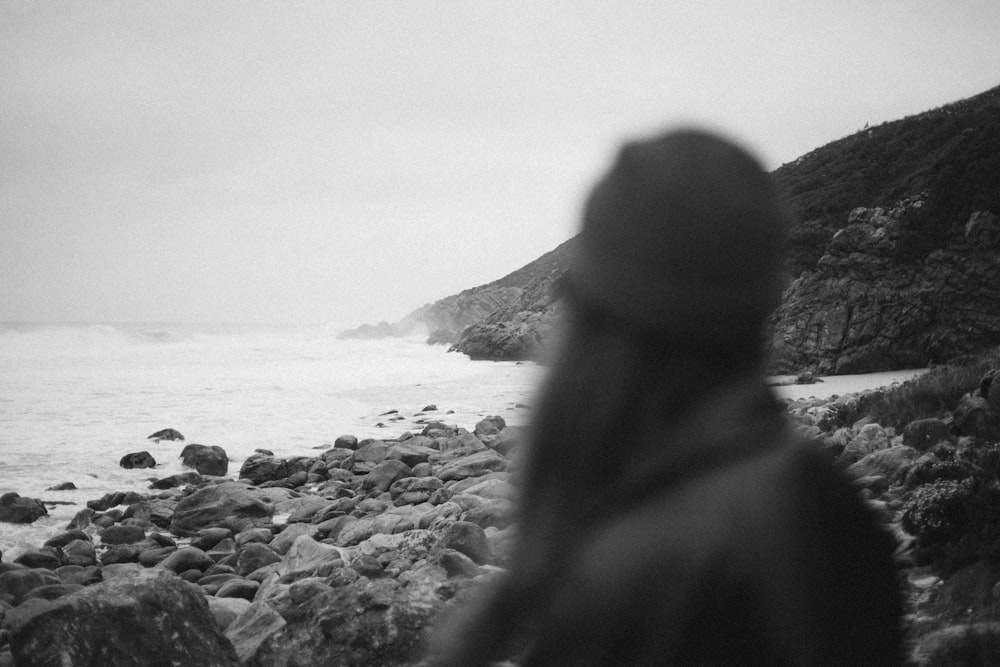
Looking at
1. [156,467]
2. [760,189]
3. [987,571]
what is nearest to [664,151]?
[760,189]

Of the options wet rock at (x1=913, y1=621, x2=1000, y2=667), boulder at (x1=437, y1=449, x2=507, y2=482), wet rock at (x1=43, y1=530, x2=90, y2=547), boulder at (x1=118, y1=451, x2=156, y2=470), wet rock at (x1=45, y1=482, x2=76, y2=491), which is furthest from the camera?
boulder at (x1=118, y1=451, x2=156, y2=470)

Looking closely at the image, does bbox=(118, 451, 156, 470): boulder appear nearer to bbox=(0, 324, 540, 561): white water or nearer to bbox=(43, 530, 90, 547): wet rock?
bbox=(0, 324, 540, 561): white water

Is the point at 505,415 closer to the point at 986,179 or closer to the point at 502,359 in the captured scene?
the point at 986,179

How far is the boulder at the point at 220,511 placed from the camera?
369 inches

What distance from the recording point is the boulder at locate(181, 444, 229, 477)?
507 inches

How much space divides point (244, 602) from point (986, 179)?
28274mm

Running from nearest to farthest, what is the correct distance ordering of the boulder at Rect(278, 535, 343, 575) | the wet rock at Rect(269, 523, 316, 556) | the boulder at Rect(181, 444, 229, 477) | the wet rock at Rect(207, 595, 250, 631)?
the wet rock at Rect(207, 595, 250, 631), the boulder at Rect(278, 535, 343, 575), the wet rock at Rect(269, 523, 316, 556), the boulder at Rect(181, 444, 229, 477)

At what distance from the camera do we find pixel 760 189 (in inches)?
47.0

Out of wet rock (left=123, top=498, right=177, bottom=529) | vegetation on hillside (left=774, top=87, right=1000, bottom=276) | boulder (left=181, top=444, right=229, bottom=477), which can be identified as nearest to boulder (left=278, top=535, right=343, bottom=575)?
A: wet rock (left=123, top=498, right=177, bottom=529)

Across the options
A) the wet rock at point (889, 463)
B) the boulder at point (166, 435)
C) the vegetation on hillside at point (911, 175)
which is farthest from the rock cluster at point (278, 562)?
the vegetation on hillside at point (911, 175)

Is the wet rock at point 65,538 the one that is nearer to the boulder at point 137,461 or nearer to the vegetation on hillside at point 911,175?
the boulder at point 137,461

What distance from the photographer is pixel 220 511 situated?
9.66 metres

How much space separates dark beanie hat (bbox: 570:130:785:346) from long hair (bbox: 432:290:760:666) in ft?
0.14

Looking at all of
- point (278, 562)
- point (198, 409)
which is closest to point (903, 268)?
point (278, 562)
